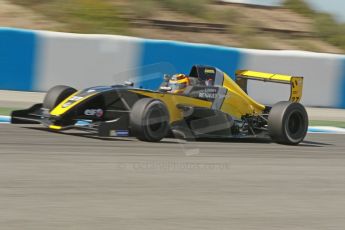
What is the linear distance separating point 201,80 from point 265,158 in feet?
5.91

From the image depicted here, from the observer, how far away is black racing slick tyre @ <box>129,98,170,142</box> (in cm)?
835

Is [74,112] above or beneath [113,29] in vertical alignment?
beneath

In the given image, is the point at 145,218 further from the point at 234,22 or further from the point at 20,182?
the point at 234,22

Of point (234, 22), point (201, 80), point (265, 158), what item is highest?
point (234, 22)

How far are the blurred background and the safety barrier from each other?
133 inches

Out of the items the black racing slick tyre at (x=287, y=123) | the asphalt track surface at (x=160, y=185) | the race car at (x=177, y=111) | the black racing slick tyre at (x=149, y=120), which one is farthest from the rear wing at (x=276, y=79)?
the black racing slick tyre at (x=149, y=120)

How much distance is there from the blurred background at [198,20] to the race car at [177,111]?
7675 mm

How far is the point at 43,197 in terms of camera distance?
16.5 feet

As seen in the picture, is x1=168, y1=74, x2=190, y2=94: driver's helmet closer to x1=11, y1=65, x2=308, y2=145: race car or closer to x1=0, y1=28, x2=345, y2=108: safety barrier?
x1=11, y1=65, x2=308, y2=145: race car

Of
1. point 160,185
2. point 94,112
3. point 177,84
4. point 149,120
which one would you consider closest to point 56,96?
point 94,112

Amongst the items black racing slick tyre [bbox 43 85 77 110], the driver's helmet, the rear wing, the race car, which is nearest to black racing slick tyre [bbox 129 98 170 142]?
the race car

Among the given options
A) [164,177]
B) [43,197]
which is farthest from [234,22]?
[43,197]

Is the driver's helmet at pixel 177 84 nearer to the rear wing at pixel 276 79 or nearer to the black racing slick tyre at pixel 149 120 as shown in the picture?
the black racing slick tyre at pixel 149 120

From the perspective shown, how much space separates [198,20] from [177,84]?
1106 centimetres
